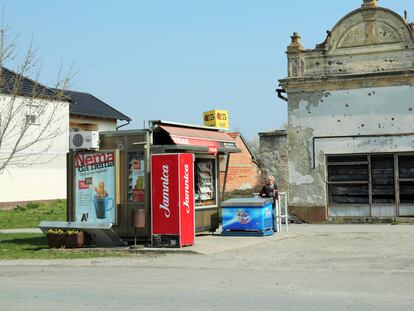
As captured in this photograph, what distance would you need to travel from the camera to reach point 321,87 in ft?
72.6

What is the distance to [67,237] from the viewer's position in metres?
15.7

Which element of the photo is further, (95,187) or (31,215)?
(31,215)

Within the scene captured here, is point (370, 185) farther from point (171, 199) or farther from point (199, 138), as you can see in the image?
point (171, 199)

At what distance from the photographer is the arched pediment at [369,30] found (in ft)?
69.4

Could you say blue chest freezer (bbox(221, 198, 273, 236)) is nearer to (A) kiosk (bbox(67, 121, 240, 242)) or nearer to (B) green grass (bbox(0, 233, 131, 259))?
(A) kiosk (bbox(67, 121, 240, 242))

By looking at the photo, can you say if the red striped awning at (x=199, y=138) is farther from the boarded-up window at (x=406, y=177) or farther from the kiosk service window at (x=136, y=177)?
the boarded-up window at (x=406, y=177)

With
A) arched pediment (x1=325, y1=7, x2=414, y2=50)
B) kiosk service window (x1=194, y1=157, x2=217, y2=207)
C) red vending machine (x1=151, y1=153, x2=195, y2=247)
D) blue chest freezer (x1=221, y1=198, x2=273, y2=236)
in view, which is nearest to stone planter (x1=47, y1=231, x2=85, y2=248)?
red vending machine (x1=151, y1=153, x2=195, y2=247)

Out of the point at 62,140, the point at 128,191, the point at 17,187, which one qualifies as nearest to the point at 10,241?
the point at 128,191

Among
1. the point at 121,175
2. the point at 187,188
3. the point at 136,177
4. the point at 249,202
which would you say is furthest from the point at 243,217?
the point at 121,175

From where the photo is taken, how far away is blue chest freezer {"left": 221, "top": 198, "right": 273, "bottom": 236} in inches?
695

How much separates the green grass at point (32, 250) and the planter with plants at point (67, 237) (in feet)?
0.97

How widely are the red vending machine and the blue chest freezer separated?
282 centimetres

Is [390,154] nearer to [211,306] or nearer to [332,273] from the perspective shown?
[332,273]

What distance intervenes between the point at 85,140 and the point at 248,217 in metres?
5.06
